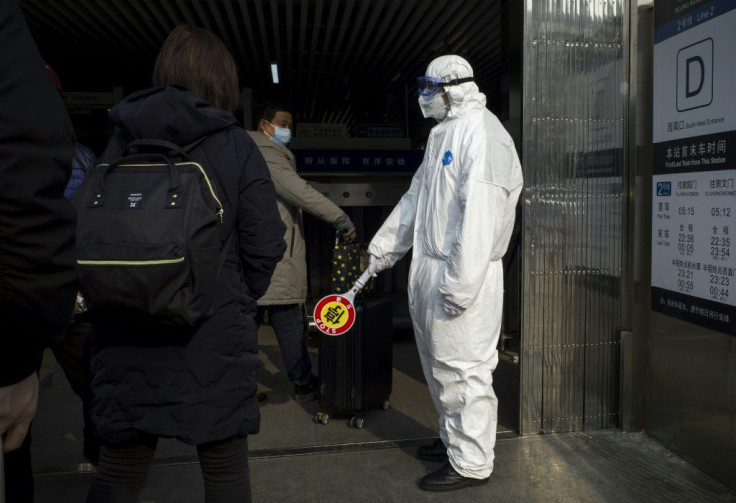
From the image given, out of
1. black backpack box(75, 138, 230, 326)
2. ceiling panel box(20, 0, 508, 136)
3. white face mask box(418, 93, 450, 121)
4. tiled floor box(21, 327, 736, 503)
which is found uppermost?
ceiling panel box(20, 0, 508, 136)

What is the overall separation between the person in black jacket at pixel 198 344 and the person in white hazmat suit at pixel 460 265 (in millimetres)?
1011

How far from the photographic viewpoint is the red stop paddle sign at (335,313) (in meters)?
3.22

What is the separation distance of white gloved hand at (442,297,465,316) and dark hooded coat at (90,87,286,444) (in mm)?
1039

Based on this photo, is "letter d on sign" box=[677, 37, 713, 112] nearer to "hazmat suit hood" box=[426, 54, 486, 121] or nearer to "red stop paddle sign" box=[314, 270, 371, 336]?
"hazmat suit hood" box=[426, 54, 486, 121]

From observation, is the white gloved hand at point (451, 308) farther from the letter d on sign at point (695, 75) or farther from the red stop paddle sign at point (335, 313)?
the letter d on sign at point (695, 75)

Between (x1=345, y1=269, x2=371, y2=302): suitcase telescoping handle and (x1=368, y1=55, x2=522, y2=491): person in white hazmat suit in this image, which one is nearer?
(x1=368, y1=55, x2=522, y2=491): person in white hazmat suit

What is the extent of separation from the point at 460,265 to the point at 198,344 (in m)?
1.21

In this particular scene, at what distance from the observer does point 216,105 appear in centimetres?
205

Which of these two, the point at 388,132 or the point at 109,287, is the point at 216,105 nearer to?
the point at 109,287

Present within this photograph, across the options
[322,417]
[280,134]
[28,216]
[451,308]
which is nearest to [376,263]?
[451,308]

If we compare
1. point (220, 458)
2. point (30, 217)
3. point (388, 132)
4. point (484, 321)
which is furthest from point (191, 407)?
point (388, 132)

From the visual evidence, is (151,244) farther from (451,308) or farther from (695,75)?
(695,75)

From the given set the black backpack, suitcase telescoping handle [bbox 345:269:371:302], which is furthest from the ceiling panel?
the black backpack

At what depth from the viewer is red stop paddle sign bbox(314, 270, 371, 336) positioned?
322 centimetres
